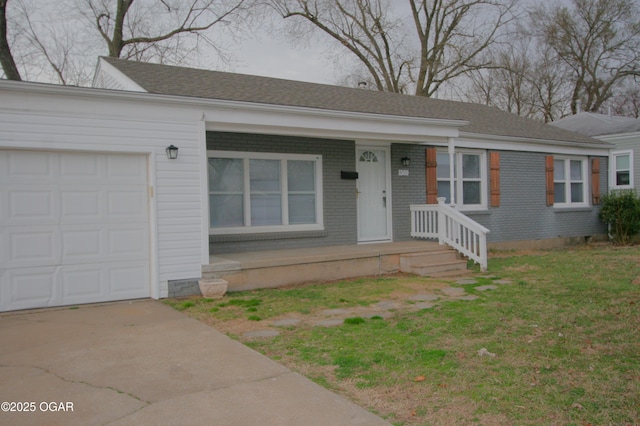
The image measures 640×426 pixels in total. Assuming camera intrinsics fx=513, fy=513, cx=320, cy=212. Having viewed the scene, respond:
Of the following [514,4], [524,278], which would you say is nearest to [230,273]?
[524,278]

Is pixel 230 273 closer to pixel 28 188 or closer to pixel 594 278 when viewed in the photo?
pixel 28 188

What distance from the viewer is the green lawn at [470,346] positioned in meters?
3.51

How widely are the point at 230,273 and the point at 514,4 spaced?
25.7 meters

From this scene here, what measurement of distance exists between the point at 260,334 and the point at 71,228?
3.31 metres

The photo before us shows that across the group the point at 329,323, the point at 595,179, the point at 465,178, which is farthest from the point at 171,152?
the point at 595,179

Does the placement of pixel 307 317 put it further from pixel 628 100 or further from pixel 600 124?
pixel 628 100

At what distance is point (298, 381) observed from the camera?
4.07 metres

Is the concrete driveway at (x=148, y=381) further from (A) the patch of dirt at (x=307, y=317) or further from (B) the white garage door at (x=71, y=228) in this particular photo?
(B) the white garage door at (x=71, y=228)

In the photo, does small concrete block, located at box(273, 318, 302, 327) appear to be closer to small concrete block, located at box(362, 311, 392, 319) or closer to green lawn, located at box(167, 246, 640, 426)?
green lawn, located at box(167, 246, 640, 426)

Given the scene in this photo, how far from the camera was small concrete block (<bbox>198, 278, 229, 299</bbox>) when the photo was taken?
25.0 feet

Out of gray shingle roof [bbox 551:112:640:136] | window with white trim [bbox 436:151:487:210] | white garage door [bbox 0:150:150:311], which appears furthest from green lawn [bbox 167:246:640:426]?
gray shingle roof [bbox 551:112:640:136]

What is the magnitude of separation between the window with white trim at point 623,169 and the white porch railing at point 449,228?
27.7 ft

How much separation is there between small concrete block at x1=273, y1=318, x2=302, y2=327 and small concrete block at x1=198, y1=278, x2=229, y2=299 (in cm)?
176

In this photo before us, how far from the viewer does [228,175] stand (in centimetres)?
965
